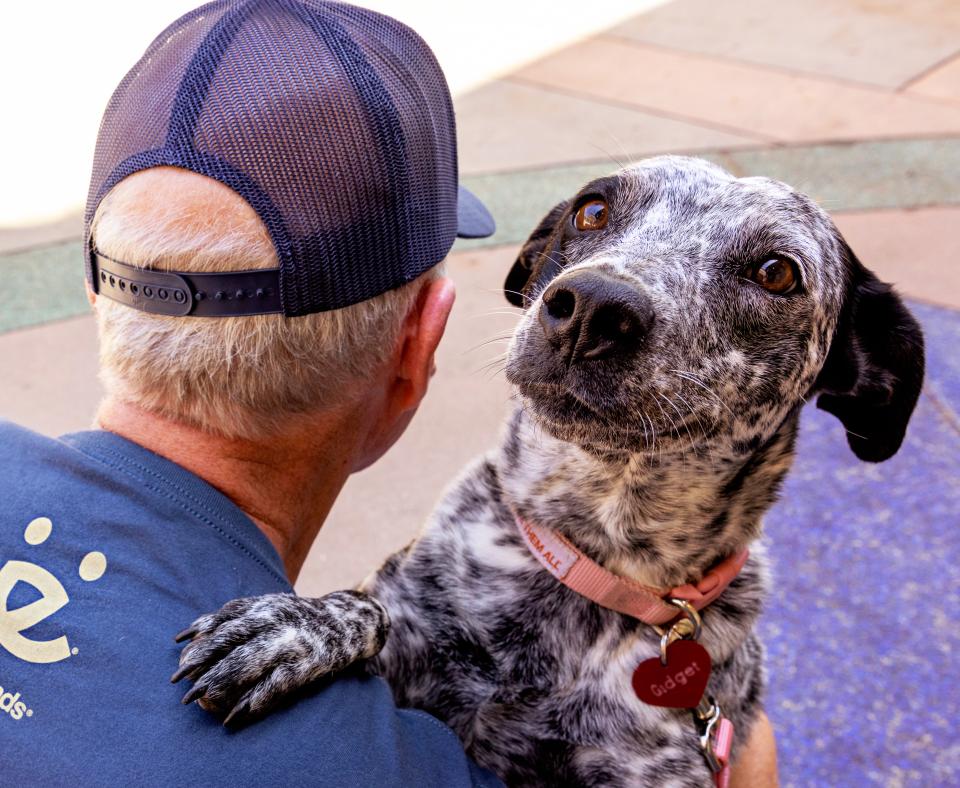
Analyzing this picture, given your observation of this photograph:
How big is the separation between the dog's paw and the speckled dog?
0.05ft

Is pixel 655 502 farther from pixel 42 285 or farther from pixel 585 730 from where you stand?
pixel 42 285

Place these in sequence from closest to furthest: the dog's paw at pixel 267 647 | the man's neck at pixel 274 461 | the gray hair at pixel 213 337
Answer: the dog's paw at pixel 267 647
the gray hair at pixel 213 337
the man's neck at pixel 274 461

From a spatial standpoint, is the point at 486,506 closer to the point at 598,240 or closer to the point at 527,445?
the point at 527,445

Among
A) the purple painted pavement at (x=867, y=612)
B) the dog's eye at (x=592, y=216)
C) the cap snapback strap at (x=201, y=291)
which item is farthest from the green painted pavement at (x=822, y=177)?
the cap snapback strap at (x=201, y=291)

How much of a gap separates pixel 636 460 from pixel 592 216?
1.61ft

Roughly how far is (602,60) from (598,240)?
5417 millimetres

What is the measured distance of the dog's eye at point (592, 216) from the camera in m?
1.96

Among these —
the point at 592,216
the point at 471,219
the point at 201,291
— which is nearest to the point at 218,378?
the point at 201,291

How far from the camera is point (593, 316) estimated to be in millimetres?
1528

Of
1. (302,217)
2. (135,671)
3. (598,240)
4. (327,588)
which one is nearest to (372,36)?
(302,217)

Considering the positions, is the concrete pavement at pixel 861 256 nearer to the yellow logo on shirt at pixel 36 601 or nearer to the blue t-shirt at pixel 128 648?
the blue t-shirt at pixel 128 648

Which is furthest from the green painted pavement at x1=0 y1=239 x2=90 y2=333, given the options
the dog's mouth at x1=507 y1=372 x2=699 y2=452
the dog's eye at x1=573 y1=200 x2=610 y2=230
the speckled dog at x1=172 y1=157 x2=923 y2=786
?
the dog's mouth at x1=507 y1=372 x2=699 y2=452

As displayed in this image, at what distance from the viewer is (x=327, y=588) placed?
10.1 ft

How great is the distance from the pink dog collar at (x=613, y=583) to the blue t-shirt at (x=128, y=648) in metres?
0.52
